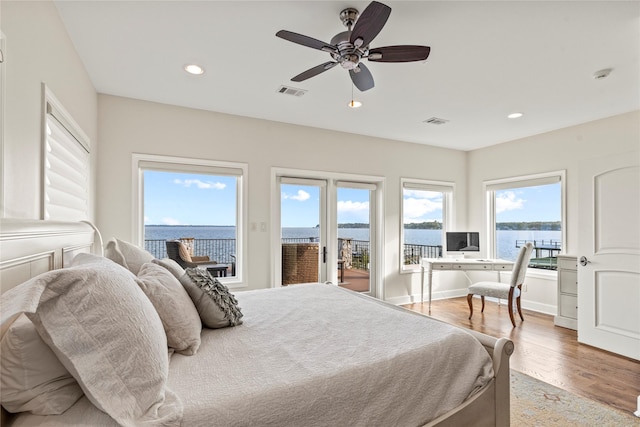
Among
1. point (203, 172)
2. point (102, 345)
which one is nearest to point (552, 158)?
point (203, 172)

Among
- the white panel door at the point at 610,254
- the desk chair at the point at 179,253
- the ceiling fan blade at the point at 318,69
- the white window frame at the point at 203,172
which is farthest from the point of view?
the desk chair at the point at 179,253

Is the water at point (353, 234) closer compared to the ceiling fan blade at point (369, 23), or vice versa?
the ceiling fan blade at point (369, 23)

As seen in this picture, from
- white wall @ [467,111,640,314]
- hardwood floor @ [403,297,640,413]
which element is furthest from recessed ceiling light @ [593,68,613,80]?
hardwood floor @ [403,297,640,413]

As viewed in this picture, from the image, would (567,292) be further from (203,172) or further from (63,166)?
(63,166)

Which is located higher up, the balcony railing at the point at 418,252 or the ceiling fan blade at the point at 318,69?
the ceiling fan blade at the point at 318,69

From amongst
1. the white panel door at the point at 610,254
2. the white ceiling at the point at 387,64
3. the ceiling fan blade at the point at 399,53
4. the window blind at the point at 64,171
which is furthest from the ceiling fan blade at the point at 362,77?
the white panel door at the point at 610,254

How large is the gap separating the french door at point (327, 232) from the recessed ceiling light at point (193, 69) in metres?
1.72

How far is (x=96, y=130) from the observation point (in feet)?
10.9

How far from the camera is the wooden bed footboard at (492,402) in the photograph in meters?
1.44

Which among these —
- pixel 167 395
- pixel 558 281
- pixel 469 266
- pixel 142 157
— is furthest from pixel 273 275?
pixel 558 281

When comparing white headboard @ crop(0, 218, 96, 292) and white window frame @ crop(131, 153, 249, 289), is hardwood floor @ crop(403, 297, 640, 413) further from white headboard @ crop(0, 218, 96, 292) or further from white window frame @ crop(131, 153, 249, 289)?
white headboard @ crop(0, 218, 96, 292)

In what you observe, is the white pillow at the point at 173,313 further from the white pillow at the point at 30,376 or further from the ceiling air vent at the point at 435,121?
the ceiling air vent at the point at 435,121

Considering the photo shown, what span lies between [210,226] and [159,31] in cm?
225

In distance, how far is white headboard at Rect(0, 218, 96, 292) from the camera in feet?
3.49
